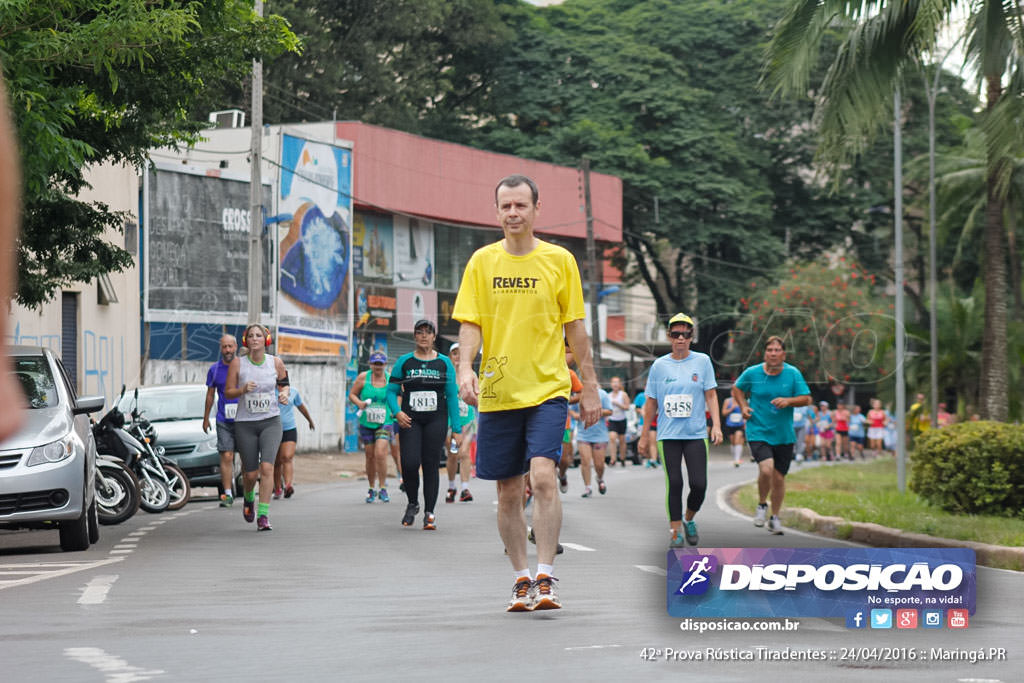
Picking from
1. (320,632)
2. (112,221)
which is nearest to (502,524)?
(320,632)

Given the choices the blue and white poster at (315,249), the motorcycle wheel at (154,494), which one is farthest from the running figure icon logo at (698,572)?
the blue and white poster at (315,249)

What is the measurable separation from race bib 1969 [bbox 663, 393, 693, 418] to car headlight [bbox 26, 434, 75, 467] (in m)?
4.68

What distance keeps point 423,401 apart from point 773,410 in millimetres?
3146

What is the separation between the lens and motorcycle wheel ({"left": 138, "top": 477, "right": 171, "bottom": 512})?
17984 mm

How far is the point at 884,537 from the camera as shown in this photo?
13727 mm

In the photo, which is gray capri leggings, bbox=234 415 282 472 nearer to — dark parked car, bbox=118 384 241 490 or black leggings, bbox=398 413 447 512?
black leggings, bbox=398 413 447 512

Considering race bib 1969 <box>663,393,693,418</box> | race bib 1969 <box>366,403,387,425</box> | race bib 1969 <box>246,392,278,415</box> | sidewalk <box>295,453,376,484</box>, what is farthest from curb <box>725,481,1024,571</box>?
sidewalk <box>295,453,376,484</box>

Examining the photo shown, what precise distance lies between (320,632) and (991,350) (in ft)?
42.4

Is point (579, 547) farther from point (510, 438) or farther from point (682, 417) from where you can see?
point (510, 438)

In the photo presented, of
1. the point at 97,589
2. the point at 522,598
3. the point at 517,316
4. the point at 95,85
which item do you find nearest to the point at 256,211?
the point at 95,85

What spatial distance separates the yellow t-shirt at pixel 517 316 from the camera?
7746 mm

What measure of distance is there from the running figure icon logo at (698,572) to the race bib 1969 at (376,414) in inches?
488

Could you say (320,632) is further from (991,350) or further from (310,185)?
(310,185)

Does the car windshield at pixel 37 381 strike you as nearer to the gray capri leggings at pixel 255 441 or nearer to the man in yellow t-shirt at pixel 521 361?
the gray capri leggings at pixel 255 441
